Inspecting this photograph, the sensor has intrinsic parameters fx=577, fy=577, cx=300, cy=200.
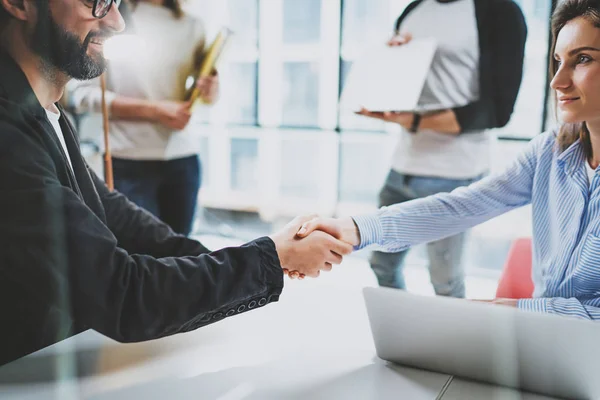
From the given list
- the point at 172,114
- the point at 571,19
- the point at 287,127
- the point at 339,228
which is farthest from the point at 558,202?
the point at 287,127

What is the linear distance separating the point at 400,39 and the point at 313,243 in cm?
99

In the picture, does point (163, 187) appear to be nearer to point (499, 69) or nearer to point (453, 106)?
point (453, 106)

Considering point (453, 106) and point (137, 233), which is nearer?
point (137, 233)

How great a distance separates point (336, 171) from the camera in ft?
12.9

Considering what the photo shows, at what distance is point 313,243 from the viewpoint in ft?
4.42

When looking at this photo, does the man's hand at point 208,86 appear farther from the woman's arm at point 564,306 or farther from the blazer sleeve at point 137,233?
the woman's arm at point 564,306

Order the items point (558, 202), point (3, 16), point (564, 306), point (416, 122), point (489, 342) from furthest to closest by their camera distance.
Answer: point (416, 122)
point (558, 202)
point (564, 306)
point (3, 16)
point (489, 342)

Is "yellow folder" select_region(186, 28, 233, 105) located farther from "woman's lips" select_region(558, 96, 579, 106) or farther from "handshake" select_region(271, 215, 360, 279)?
"woman's lips" select_region(558, 96, 579, 106)

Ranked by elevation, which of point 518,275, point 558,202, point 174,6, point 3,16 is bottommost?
point 518,275

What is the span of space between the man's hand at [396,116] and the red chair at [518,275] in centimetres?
61

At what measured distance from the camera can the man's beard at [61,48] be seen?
44.0 inches

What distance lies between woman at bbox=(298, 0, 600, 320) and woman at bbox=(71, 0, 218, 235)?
100 centimetres

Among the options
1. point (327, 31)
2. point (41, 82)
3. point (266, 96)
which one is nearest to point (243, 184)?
point (266, 96)

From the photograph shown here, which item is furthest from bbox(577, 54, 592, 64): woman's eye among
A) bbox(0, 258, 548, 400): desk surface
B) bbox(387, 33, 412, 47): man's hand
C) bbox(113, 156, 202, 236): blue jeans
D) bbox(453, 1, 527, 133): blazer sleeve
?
bbox(113, 156, 202, 236): blue jeans
